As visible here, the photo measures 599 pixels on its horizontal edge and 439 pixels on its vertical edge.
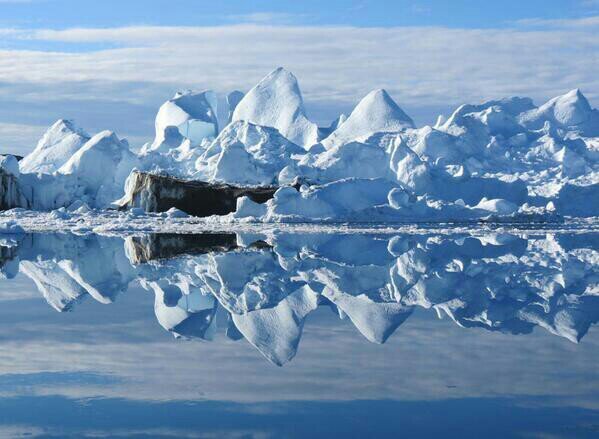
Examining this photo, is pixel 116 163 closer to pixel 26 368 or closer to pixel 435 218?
pixel 435 218

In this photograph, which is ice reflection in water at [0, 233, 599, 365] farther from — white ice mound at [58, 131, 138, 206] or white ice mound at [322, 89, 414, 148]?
white ice mound at [322, 89, 414, 148]

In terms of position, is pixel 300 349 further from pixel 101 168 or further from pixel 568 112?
pixel 568 112

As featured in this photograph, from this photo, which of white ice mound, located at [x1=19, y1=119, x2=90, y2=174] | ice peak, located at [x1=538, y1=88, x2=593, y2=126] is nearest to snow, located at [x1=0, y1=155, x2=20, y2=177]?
white ice mound, located at [x1=19, y1=119, x2=90, y2=174]

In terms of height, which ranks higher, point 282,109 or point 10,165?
point 10,165

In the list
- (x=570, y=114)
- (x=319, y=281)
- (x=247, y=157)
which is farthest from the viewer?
(x=570, y=114)

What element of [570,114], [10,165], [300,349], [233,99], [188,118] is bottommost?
[570,114]

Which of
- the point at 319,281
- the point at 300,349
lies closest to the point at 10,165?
the point at 319,281
